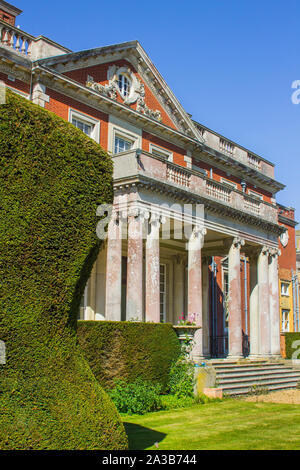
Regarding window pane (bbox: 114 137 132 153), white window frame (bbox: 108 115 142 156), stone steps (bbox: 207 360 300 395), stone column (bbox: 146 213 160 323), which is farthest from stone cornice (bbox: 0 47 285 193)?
stone steps (bbox: 207 360 300 395)

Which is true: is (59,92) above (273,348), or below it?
above

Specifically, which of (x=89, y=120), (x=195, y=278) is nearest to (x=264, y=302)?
(x=195, y=278)

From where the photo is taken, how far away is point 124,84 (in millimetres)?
20000

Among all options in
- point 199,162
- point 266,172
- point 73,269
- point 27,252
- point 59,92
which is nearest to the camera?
point 27,252

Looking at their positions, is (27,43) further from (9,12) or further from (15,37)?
(9,12)

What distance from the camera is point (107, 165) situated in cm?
698

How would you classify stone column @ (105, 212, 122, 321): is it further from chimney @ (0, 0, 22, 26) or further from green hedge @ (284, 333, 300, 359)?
green hedge @ (284, 333, 300, 359)

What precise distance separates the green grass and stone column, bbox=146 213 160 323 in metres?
3.31

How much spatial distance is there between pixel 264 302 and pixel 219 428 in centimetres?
1182
